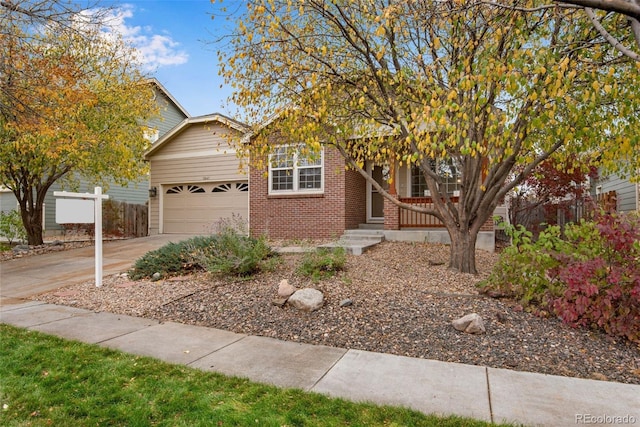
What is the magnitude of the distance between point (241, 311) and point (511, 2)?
5196 millimetres

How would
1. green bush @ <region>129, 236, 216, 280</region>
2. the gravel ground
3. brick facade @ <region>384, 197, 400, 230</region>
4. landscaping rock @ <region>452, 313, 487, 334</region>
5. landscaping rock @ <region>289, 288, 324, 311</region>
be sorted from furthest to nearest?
brick facade @ <region>384, 197, 400, 230</region> → green bush @ <region>129, 236, 216, 280</region> → landscaping rock @ <region>289, 288, 324, 311</region> → landscaping rock @ <region>452, 313, 487, 334</region> → the gravel ground

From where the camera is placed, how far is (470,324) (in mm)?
4367

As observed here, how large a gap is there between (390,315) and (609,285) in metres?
2.40

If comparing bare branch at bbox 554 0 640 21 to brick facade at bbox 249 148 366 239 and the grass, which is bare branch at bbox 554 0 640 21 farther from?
brick facade at bbox 249 148 366 239

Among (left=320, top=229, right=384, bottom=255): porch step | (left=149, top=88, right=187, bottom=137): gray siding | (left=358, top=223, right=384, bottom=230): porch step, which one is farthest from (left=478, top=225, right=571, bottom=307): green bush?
(left=149, top=88, right=187, bottom=137): gray siding

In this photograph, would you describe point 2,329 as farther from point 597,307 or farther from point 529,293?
point 597,307

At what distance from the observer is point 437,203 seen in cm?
712

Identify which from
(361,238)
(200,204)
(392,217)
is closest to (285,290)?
(361,238)

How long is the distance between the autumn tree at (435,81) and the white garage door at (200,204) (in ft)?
24.2

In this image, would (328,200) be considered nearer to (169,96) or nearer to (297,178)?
(297,178)

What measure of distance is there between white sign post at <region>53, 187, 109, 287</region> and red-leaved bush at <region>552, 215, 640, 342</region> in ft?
24.2

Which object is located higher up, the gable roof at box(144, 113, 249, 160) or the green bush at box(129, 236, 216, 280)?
the gable roof at box(144, 113, 249, 160)

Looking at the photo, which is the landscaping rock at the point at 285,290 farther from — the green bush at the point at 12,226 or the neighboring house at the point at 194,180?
the green bush at the point at 12,226

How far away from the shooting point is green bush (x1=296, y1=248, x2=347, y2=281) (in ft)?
21.7
